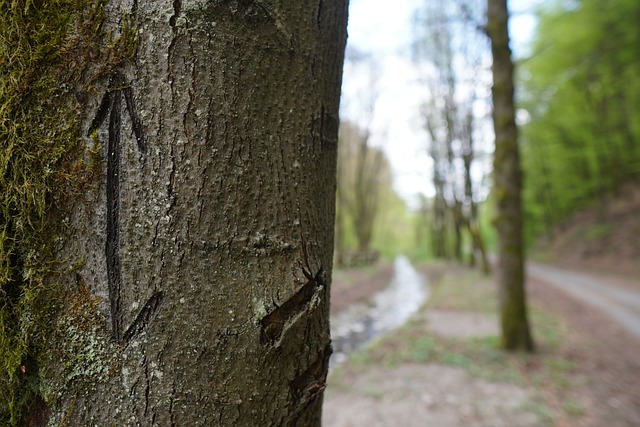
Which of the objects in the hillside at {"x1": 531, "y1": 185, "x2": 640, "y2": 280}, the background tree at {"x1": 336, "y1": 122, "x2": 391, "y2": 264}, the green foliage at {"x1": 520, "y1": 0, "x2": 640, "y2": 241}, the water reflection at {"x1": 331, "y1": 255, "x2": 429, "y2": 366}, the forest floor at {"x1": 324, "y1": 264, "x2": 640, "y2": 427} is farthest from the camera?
the background tree at {"x1": 336, "y1": 122, "x2": 391, "y2": 264}

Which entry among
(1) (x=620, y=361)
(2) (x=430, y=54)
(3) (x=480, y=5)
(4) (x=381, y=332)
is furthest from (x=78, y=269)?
(2) (x=430, y=54)

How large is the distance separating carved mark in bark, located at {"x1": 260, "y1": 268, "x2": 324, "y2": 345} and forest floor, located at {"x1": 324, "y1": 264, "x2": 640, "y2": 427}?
409 cm

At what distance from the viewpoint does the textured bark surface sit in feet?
1.83

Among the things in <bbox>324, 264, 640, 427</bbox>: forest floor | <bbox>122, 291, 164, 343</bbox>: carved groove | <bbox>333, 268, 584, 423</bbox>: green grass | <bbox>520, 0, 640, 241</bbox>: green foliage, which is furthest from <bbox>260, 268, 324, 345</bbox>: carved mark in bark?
<bbox>520, 0, 640, 241</bbox>: green foliage

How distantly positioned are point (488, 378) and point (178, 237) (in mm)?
5509

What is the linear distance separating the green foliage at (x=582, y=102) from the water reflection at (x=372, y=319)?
9125 millimetres

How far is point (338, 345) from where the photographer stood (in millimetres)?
7473

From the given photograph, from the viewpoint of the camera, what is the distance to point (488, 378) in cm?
502

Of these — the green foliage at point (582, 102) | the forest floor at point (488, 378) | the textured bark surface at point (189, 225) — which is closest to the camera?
the textured bark surface at point (189, 225)

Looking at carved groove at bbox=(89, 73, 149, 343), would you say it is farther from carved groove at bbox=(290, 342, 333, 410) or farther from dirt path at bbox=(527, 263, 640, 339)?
dirt path at bbox=(527, 263, 640, 339)

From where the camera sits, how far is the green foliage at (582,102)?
53.1 ft

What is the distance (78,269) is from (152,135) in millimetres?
233

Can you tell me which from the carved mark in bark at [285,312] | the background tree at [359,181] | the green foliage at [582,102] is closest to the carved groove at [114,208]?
the carved mark in bark at [285,312]

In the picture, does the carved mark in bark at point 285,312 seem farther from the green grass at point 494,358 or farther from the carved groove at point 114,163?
the green grass at point 494,358
